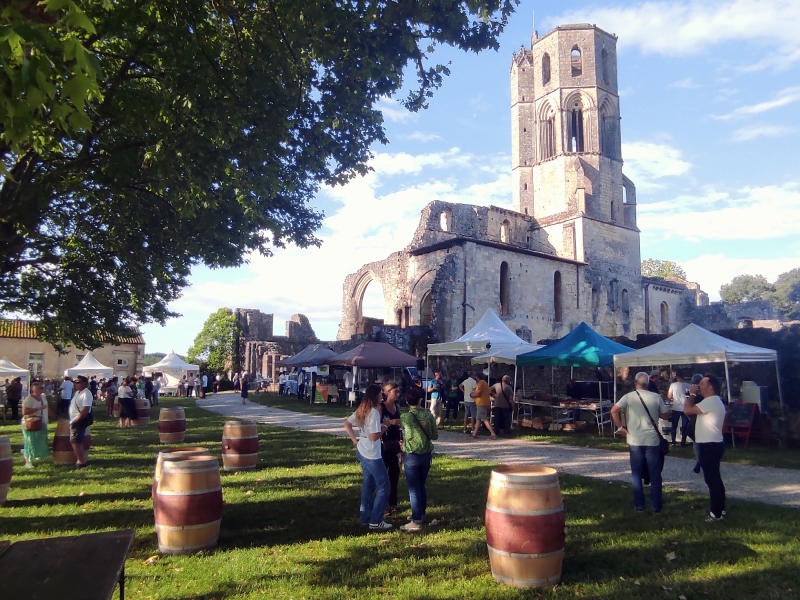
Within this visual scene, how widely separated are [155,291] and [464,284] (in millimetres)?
16837

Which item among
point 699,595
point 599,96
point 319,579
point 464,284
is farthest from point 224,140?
point 599,96

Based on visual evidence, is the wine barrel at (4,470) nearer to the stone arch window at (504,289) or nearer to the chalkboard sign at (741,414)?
the chalkboard sign at (741,414)

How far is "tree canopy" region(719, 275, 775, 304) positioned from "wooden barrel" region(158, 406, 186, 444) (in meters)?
72.4

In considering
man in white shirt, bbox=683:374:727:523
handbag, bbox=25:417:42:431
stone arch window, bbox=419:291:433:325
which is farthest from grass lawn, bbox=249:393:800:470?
stone arch window, bbox=419:291:433:325

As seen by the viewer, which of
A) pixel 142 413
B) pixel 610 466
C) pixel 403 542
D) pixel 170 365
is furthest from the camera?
pixel 170 365

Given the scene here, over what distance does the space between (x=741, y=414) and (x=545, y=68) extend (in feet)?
125

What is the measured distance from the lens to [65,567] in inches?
120

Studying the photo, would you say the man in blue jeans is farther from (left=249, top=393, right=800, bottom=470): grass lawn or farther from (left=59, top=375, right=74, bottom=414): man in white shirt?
(left=59, top=375, right=74, bottom=414): man in white shirt

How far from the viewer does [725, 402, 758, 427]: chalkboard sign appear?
11.0m

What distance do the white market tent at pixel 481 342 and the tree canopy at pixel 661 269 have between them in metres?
55.5

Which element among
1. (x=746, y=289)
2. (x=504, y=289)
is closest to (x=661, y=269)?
(x=746, y=289)

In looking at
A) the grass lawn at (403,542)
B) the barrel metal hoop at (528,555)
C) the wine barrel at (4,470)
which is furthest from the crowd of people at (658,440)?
the wine barrel at (4,470)

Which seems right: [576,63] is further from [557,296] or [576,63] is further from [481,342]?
[481,342]

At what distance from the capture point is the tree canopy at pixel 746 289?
69.8 meters
